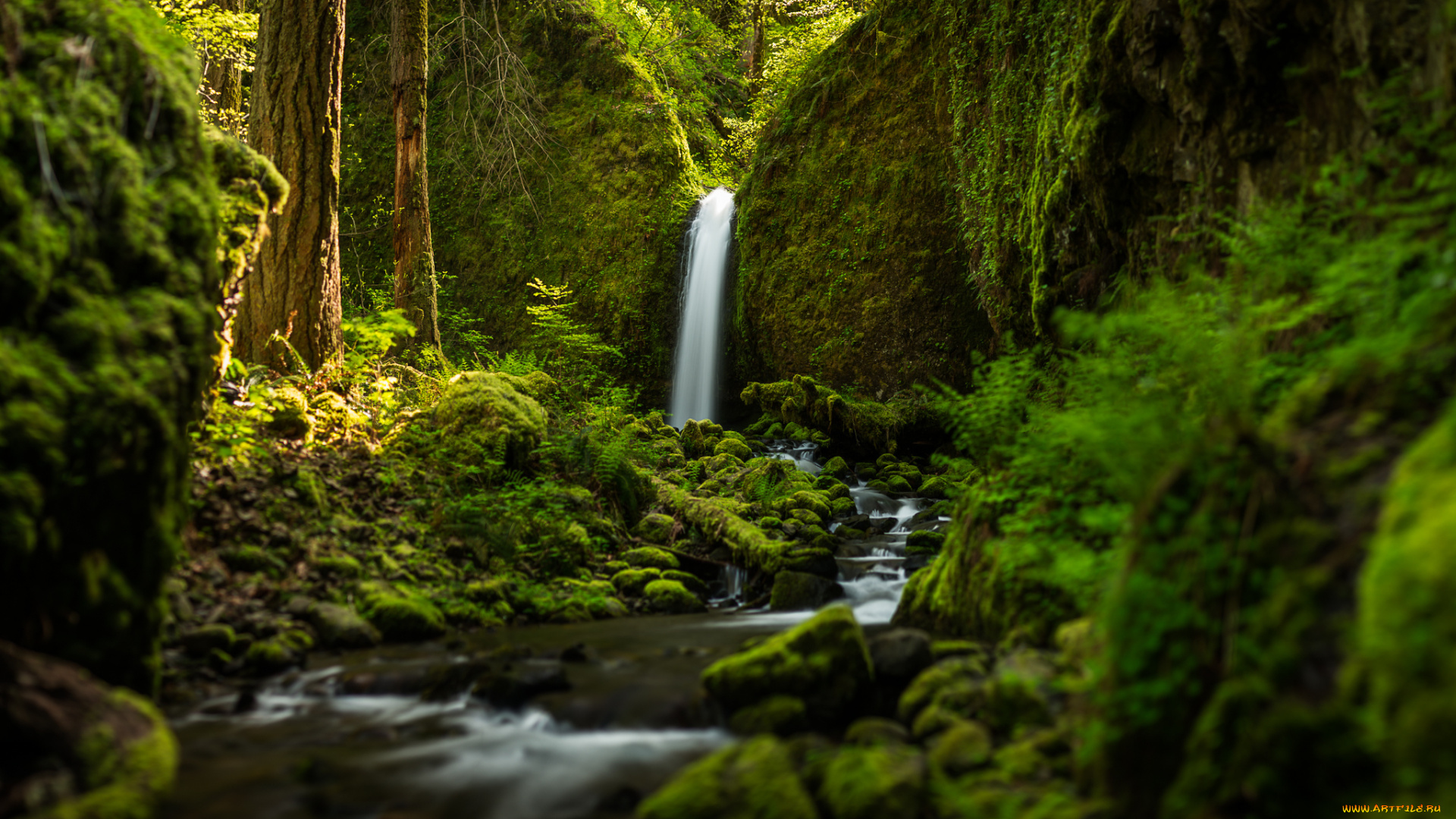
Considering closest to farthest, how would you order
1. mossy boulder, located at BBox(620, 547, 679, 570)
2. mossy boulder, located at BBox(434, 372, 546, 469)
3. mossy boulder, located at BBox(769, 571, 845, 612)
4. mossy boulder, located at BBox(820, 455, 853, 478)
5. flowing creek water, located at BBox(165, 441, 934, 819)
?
flowing creek water, located at BBox(165, 441, 934, 819), mossy boulder, located at BBox(769, 571, 845, 612), mossy boulder, located at BBox(620, 547, 679, 570), mossy boulder, located at BBox(434, 372, 546, 469), mossy boulder, located at BBox(820, 455, 853, 478)

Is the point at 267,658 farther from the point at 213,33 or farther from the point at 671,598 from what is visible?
the point at 213,33

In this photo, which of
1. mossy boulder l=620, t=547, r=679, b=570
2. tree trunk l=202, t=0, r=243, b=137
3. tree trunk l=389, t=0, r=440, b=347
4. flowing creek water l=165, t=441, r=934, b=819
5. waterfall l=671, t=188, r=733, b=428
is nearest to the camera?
flowing creek water l=165, t=441, r=934, b=819

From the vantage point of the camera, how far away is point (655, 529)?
851 cm

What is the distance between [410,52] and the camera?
11.6 metres

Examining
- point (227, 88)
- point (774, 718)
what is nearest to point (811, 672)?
point (774, 718)

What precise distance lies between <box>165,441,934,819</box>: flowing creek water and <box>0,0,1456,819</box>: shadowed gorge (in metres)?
0.03

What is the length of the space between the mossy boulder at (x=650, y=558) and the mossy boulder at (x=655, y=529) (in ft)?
1.75

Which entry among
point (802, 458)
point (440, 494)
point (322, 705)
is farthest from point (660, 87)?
point (322, 705)

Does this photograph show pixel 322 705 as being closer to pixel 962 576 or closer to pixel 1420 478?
pixel 962 576

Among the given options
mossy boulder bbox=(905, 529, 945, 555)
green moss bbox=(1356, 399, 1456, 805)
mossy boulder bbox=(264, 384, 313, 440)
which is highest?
mossy boulder bbox=(264, 384, 313, 440)

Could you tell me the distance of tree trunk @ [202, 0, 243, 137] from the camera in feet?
45.7

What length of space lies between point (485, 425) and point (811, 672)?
210 inches

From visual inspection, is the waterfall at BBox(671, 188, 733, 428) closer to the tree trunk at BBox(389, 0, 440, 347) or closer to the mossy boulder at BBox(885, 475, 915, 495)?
the mossy boulder at BBox(885, 475, 915, 495)

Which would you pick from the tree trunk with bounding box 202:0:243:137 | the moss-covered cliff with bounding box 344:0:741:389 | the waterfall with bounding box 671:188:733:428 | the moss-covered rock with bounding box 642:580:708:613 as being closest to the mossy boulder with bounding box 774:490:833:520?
the moss-covered rock with bounding box 642:580:708:613
